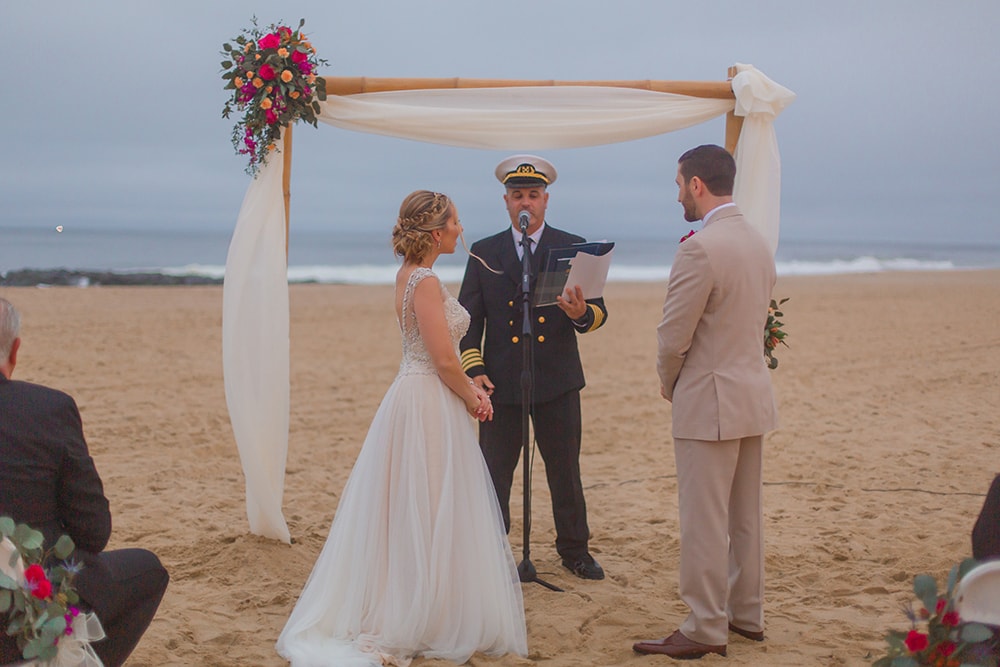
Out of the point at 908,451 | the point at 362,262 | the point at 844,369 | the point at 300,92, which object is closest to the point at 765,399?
the point at 300,92

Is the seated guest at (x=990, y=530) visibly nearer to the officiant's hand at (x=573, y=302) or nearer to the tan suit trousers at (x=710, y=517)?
the tan suit trousers at (x=710, y=517)

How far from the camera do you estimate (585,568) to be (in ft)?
17.0

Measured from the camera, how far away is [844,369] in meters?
11.7

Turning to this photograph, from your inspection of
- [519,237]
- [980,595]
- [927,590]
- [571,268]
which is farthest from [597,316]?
[980,595]

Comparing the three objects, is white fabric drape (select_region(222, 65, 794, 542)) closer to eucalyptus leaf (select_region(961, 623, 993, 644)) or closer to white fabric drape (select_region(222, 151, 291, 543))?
white fabric drape (select_region(222, 151, 291, 543))

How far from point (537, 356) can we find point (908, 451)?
4074mm

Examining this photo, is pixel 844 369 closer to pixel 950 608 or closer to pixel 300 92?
pixel 300 92

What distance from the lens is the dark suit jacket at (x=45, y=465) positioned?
2.91m

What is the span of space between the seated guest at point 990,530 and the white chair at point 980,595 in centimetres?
7

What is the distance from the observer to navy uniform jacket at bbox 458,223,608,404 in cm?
509

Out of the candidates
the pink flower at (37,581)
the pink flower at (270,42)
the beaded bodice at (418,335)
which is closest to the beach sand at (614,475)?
the beaded bodice at (418,335)

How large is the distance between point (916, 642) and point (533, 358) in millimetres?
2766

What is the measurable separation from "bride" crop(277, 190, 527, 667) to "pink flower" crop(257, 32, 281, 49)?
1.30 metres

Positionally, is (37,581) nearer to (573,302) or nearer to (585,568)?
(573,302)
